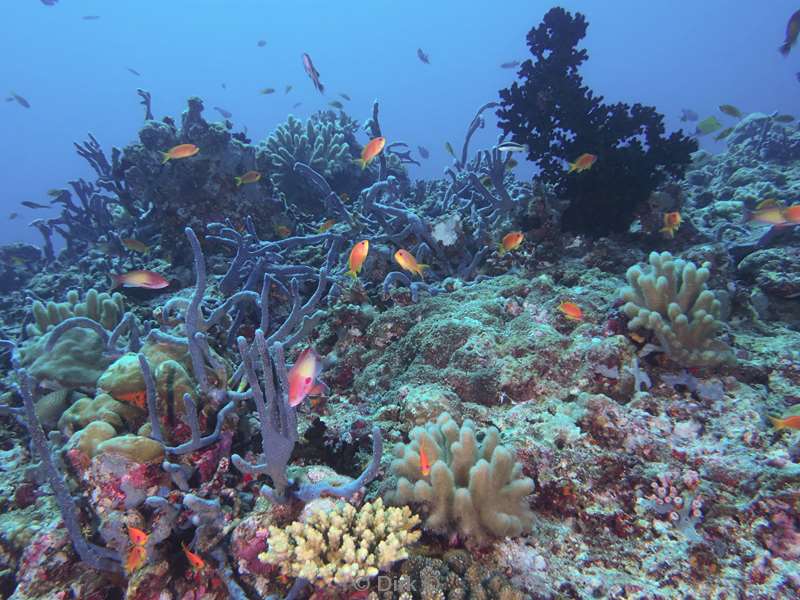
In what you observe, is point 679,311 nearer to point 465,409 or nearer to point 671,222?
point 465,409

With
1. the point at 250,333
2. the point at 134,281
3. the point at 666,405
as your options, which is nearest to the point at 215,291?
the point at 250,333

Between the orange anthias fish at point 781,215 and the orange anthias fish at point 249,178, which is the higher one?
the orange anthias fish at point 249,178

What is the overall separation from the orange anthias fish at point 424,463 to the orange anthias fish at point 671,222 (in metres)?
4.33

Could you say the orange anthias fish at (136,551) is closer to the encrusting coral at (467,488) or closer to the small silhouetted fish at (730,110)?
the encrusting coral at (467,488)

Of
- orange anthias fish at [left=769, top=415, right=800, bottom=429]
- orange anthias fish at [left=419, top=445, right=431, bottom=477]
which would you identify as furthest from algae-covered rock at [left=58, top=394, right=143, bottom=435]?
orange anthias fish at [left=769, top=415, right=800, bottom=429]

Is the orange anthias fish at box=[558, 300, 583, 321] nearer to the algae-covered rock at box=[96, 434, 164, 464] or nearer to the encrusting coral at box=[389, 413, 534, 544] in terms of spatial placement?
the encrusting coral at box=[389, 413, 534, 544]

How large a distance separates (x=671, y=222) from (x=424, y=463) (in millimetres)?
4427

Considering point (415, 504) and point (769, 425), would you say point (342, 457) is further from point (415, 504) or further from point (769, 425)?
point (769, 425)

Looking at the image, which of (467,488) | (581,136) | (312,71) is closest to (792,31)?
(581,136)

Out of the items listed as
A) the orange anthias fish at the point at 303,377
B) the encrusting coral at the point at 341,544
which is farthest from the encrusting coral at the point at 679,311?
the orange anthias fish at the point at 303,377

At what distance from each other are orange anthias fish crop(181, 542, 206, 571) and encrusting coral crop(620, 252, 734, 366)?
11.3 feet

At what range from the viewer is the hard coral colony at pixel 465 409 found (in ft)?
7.12

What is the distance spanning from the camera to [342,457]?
9.44 ft

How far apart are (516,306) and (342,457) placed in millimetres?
2517
